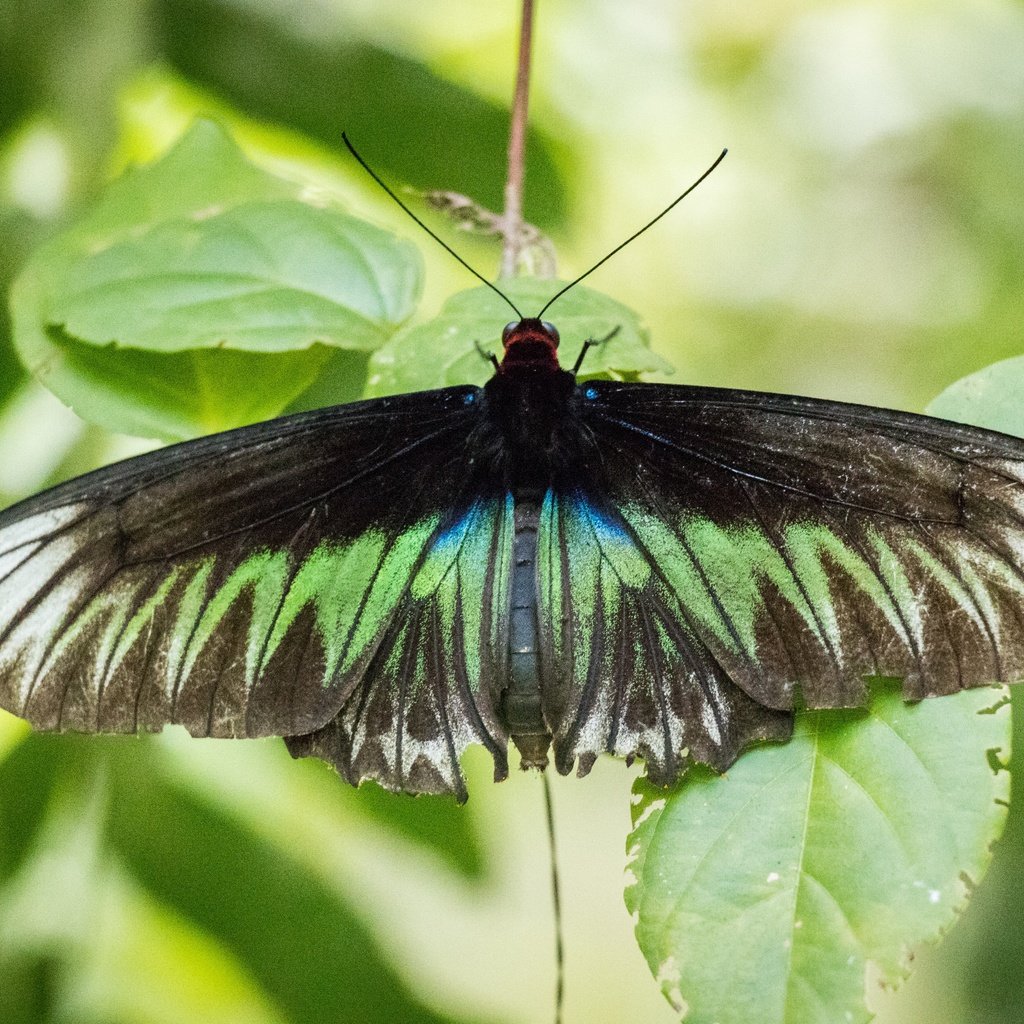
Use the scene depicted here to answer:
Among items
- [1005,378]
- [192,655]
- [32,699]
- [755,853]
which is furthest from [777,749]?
[32,699]

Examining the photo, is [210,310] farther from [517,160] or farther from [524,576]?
[524,576]

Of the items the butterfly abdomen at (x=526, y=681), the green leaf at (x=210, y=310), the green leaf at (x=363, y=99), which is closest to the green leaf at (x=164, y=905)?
the green leaf at (x=210, y=310)

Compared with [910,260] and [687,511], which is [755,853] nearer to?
[687,511]

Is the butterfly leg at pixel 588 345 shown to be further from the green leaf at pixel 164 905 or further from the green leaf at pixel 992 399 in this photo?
the green leaf at pixel 164 905

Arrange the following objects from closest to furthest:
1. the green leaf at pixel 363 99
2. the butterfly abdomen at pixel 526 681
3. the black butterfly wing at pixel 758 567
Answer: the black butterfly wing at pixel 758 567, the butterfly abdomen at pixel 526 681, the green leaf at pixel 363 99

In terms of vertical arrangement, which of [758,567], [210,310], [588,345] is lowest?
[758,567]

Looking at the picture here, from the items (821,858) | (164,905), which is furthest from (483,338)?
(164,905)
